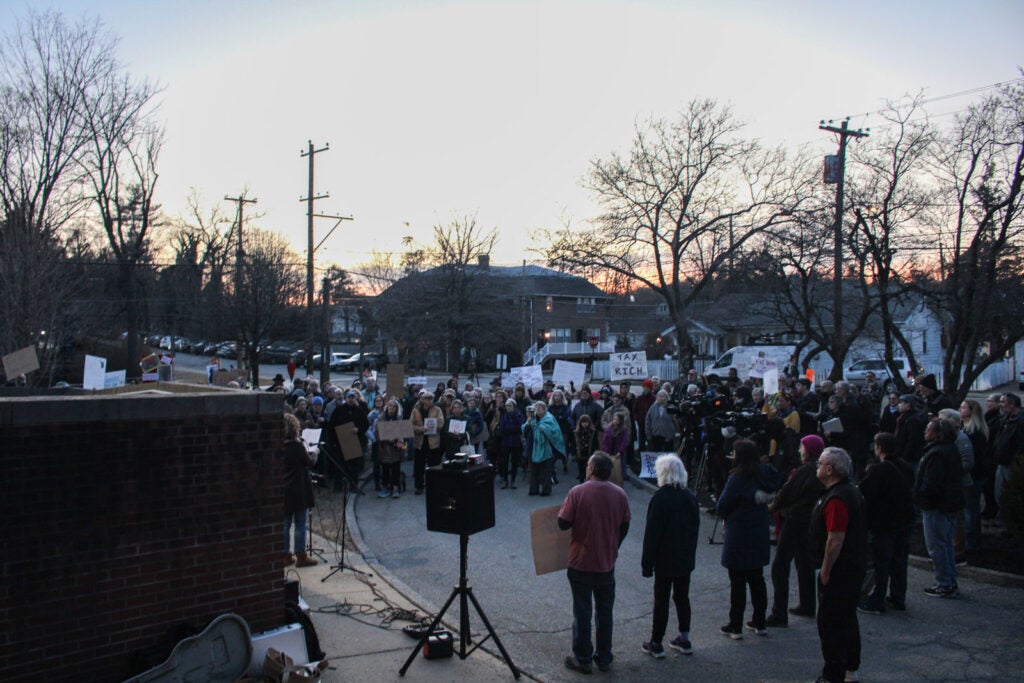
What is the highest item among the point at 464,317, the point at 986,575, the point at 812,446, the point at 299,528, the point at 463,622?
the point at 464,317

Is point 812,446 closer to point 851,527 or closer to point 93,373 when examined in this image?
point 851,527

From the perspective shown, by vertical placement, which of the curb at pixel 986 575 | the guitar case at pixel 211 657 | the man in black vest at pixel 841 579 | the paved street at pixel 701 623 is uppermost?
the man in black vest at pixel 841 579

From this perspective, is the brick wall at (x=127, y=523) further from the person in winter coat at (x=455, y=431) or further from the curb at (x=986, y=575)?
the curb at (x=986, y=575)

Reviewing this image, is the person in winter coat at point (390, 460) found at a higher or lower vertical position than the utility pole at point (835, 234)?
lower

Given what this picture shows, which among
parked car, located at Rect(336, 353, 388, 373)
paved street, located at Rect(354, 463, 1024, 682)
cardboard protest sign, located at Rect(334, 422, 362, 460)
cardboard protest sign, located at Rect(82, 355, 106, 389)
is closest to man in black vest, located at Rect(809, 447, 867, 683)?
paved street, located at Rect(354, 463, 1024, 682)

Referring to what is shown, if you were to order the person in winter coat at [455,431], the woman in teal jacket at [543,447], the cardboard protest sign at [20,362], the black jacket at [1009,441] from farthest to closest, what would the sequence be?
1. the cardboard protest sign at [20,362]
2. the woman in teal jacket at [543,447]
3. the person in winter coat at [455,431]
4. the black jacket at [1009,441]

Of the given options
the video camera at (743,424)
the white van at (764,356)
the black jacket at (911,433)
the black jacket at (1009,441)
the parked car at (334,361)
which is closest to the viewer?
the black jacket at (1009,441)

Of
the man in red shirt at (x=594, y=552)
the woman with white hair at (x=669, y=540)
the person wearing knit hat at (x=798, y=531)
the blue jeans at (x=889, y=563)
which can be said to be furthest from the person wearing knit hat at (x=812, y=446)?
the man in red shirt at (x=594, y=552)

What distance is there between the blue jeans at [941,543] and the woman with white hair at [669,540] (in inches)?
127

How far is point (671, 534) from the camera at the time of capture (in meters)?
6.28

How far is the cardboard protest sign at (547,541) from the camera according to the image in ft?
21.0

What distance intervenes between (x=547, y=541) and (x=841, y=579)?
2.33m

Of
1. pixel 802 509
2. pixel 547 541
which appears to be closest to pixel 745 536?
pixel 802 509

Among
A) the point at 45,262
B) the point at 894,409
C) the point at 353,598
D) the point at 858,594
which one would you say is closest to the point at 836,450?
the point at 858,594
